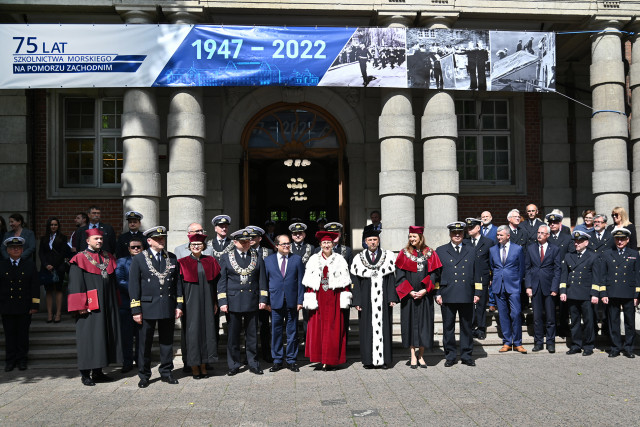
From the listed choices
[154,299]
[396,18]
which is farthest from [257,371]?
[396,18]

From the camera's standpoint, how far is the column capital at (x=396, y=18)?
476 inches

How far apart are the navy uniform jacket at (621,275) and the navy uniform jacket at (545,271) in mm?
649

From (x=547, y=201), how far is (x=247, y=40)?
7.48 metres

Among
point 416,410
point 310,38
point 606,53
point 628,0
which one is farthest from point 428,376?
point 628,0

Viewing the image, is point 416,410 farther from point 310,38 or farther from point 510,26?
point 510,26

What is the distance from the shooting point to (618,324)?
9664 mm

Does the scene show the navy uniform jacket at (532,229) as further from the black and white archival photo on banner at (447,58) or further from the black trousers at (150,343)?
the black trousers at (150,343)

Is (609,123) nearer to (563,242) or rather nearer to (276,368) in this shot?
(563,242)

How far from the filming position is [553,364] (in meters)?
8.88

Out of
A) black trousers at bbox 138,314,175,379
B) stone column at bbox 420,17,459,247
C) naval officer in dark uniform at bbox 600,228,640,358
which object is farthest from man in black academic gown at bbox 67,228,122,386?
naval officer in dark uniform at bbox 600,228,640,358

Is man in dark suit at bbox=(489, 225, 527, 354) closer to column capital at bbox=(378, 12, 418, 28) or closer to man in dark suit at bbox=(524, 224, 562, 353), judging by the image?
man in dark suit at bbox=(524, 224, 562, 353)

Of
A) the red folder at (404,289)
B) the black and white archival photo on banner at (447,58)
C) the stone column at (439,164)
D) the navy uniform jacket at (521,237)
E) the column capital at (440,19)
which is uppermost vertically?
the column capital at (440,19)

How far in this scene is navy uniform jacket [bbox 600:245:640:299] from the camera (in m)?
9.57

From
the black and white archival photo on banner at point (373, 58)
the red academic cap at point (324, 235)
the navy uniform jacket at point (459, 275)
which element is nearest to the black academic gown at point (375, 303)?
the red academic cap at point (324, 235)
